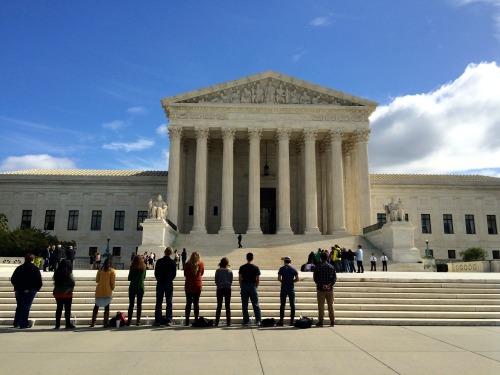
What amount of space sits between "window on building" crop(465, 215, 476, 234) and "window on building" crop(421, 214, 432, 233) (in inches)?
177

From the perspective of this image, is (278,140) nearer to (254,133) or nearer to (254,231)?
(254,133)

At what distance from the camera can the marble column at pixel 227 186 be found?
136 feet

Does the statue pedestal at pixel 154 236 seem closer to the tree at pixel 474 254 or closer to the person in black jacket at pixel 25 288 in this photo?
the person in black jacket at pixel 25 288

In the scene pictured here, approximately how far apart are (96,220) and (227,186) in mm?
17741

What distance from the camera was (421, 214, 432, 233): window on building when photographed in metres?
51.6

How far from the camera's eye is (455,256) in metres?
50.4

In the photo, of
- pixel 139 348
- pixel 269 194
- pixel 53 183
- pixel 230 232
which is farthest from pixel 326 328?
pixel 53 183

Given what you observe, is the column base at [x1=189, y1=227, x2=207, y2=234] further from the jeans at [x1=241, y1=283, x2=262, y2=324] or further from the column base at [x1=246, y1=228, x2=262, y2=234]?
the jeans at [x1=241, y1=283, x2=262, y2=324]

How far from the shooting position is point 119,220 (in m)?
49.8

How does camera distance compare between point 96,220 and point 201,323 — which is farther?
point 96,220

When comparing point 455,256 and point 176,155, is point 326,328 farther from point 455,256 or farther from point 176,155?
point 455,256

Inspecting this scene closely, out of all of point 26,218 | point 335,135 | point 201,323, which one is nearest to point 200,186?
point 335,135

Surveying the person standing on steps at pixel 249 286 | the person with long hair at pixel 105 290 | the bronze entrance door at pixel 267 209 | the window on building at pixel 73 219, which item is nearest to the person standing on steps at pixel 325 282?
the person standing on steps at pixel 249 286

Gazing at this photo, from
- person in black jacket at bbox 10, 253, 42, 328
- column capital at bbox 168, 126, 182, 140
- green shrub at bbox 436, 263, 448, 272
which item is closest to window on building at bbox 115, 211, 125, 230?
column capital at bbox 168, 126, 182, 140
